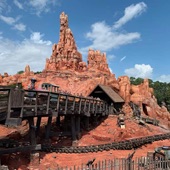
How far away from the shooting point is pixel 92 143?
22609 millimetres

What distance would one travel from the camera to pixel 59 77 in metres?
59.2

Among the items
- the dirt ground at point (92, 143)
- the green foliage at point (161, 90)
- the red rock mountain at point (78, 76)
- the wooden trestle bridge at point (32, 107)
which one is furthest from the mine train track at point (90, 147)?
the green foliage at point (161, 90)

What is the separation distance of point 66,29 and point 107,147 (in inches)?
2301

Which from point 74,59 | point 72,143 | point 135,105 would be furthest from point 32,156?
point 74,59

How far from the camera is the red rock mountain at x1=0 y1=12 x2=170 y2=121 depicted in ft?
127

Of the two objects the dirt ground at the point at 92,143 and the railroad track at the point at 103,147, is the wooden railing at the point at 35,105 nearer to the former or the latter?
the railroad track at the point at 103,147

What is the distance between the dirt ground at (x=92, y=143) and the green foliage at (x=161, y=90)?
43.0m

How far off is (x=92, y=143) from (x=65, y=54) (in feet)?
159

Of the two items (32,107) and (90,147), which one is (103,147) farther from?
(32,107)

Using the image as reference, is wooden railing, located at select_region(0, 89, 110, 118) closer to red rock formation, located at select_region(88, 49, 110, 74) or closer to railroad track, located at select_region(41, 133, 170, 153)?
railroad track, located at select_region(41, 133, 170, 153)

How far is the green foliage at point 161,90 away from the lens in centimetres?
7031

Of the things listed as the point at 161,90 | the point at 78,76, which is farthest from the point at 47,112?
the point at 161,90

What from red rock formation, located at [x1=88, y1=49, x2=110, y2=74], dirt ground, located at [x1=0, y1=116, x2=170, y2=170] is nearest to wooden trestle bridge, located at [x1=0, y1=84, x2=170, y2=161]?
dirt ground, located at [x1=0, y1=116, x2=170, y2=170]

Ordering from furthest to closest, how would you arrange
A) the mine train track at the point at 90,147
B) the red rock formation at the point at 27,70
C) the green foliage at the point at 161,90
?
1. the green foliage at the point at 161,90
2. the red rock formation at the point at 27,70
3. the mine train track at the point at 90,147
